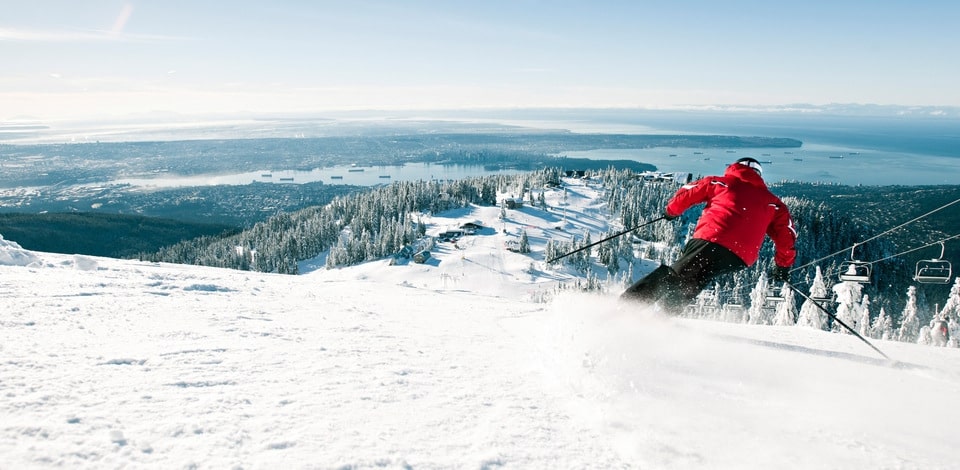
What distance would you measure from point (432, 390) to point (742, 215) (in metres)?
5.23

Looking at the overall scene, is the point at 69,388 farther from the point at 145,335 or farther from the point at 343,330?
the point at 343,330

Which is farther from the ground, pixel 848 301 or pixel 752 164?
pixel 752 164

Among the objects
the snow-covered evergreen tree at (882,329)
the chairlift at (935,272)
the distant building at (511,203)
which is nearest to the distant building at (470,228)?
the distant building at (511,203)

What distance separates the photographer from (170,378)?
3.98 meters

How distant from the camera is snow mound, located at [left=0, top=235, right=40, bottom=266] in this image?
422 inches

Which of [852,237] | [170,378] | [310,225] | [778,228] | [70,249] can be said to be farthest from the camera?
[852,237]

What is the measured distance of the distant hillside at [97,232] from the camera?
437 feet

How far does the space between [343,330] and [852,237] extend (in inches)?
7132

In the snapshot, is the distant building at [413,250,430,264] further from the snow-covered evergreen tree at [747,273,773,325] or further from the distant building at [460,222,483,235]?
the snow-covered evergreen tree at [747,273,773,325]

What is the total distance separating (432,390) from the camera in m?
4.32

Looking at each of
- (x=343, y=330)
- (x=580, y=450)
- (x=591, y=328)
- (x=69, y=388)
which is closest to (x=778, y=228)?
(x=591, y=328)

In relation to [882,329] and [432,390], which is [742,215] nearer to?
[432,390]

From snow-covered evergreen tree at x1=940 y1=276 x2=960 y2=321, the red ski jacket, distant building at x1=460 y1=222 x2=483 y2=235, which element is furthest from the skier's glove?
distant building at x1=460 y1=222 x2=483 y2=235

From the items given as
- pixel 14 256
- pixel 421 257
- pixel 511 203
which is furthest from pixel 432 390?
pixel 511 203
